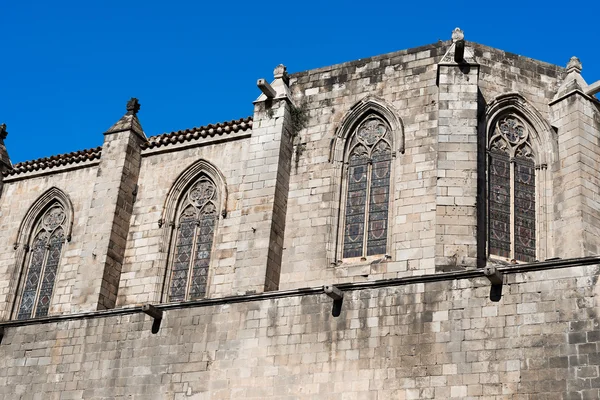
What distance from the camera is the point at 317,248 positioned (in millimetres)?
15383

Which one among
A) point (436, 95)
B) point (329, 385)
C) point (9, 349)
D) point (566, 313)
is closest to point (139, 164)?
point (9, 349)

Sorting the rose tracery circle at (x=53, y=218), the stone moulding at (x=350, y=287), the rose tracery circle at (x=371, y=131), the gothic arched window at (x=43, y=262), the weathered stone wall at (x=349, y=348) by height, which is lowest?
the weathered stone wall at (x=349, y=348)

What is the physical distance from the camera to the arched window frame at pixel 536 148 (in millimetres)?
15031

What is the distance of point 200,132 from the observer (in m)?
17.8

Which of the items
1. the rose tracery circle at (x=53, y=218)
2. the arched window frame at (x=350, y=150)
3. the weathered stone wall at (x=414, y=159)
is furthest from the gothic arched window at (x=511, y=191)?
the rose tracery circle at (x=53, y=218)

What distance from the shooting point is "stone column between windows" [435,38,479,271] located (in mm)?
13750

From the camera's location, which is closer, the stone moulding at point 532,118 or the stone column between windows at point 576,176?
the stone column between windows at point 576,176

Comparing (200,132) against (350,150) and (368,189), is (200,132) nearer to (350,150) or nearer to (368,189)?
(350,150)

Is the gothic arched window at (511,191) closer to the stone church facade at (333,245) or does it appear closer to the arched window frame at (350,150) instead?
the stone church facade at (333,245)

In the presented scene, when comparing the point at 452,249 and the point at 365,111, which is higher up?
the point at 365,111

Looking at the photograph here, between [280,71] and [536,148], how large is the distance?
484 centimetres

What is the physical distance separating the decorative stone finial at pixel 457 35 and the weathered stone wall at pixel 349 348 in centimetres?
477

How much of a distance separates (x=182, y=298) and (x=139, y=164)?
3140mm

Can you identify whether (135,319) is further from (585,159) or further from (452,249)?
(585,159)
